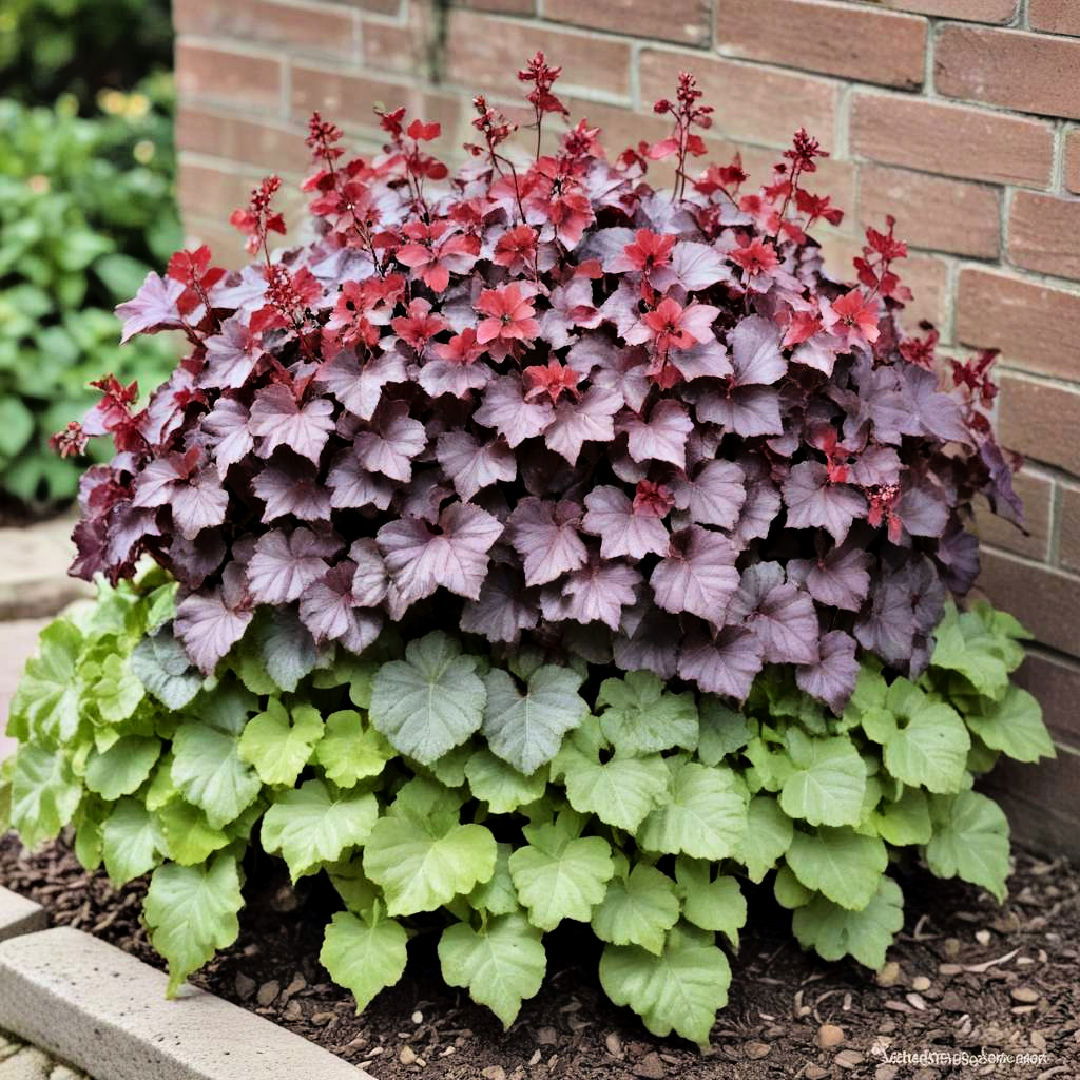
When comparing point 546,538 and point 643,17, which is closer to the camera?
point 546,538

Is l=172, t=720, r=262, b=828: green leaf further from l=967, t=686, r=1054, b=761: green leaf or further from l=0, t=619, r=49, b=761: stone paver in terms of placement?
l=967, t=686, r=1054, b=761: green leaf

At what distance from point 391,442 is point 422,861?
58cm

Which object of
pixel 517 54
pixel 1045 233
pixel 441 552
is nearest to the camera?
pixel 441 552

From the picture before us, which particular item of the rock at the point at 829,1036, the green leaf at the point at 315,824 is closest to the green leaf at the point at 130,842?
the green leaf at the point at 315,824

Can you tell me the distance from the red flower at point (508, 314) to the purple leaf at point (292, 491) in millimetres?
306

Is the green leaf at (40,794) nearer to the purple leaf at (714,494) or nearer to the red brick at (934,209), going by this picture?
the purple leaf at (714,494)

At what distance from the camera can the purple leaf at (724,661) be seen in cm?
209

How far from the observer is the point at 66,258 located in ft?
14.8

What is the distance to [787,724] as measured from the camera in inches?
89.2

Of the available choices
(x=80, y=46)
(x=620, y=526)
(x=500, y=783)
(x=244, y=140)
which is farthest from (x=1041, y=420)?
(x=80, y=46)

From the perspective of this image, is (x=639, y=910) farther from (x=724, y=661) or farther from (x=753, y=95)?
(x=753, y=95)

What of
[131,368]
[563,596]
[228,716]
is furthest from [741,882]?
[131,368]

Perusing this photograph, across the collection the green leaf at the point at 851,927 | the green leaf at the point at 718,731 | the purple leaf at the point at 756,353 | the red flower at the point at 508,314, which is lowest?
the green leaf at the point at 851,927

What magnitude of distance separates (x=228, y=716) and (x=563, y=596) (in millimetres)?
546
